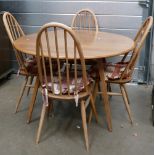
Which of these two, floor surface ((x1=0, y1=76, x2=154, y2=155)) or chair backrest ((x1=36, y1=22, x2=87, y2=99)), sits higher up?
chair backrest ((x1=36, y1=22, x2=87, y2=99))

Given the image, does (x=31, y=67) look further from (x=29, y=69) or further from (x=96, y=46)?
(x=96, y=46)

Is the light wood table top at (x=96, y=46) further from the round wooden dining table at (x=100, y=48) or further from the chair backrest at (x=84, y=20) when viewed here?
the chair backrest at (x=84, y=20)

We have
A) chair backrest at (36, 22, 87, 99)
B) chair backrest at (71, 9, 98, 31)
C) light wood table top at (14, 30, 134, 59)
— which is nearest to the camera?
chair backrest at (36, 22, 87, 99)

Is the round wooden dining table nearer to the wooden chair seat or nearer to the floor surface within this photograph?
the floor surface

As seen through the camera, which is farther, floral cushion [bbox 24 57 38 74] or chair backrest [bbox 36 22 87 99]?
floral cushion [bbox 24 57 38 74]

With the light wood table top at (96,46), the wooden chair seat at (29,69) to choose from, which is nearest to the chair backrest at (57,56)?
the light wood table top at (96,46)

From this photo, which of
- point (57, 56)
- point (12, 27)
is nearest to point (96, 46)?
point (57, 56)

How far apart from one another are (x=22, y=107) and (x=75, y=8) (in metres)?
1.47

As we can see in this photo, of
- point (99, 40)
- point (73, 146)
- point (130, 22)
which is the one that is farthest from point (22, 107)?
point (130, 22)

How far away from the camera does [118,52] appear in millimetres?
1963

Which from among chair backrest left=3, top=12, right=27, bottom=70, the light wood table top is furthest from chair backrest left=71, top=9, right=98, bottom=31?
chair backrest left=3, top=12, right=27, bottom=70

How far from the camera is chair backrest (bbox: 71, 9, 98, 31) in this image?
314 centimetres

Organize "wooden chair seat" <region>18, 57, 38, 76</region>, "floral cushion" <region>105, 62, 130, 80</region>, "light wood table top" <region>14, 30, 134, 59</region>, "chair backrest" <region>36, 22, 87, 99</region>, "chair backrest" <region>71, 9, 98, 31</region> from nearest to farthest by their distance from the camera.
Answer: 1. "chair backrest" <region>36, 22, 87, 99</region>
2. "light wood table top" <region>14, 30, 134, 59</region>
3. "floral cushion" <region>105, 62, 130, 80</region>
4. "wooden chair seat" <region>18, 57, 38, 76</region>
5. "chair backrest" <region>71, 9, 98, 31</region>

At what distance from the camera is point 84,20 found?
328 cm
